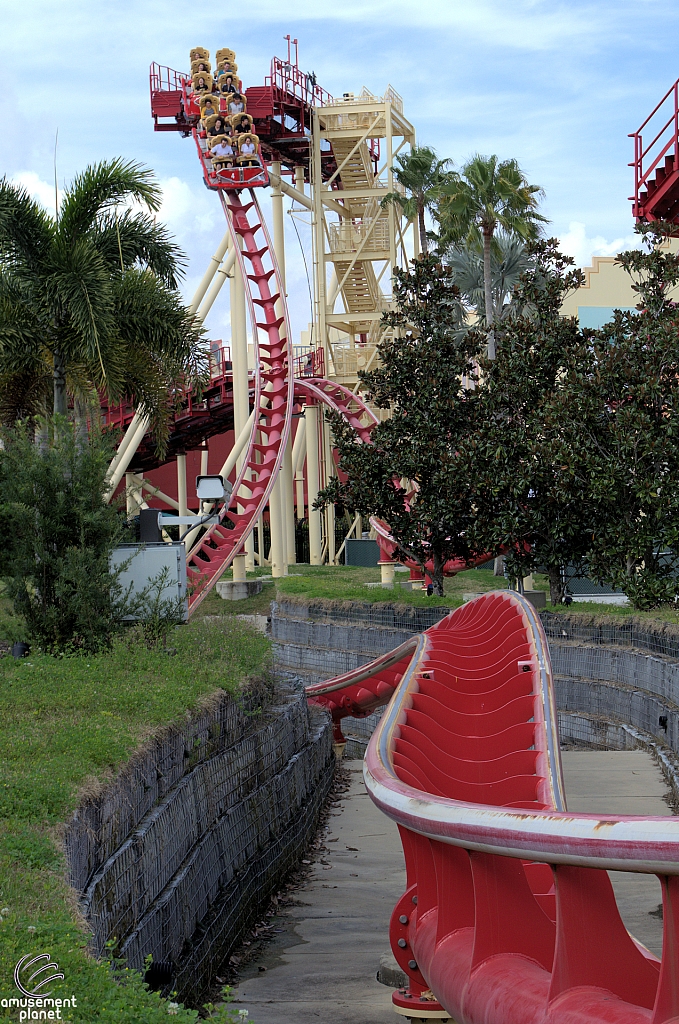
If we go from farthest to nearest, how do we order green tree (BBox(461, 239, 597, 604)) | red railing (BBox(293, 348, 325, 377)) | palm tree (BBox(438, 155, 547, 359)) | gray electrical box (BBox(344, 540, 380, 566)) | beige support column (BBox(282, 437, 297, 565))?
gray electrical box (BBox(344, 540, 380, 566))
red railing (BBox(293, 348, 325, 377))
beige support column (BBox(282, 437, 297, 565))
palm tree (BBox(438, 155, 547, 359))
green tree (BBox(461, 239, 597, 604))

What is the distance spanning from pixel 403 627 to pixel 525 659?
9.25m

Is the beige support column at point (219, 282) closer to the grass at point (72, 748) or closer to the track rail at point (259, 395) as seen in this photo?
the track rail at point (259, 395)

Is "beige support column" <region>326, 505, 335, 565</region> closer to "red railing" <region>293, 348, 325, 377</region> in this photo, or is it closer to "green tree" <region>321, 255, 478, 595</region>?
"red railing" <region>293, 348, 325, 377</region>

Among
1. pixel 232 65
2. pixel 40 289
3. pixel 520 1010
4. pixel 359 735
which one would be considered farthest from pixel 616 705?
pixel 232 65

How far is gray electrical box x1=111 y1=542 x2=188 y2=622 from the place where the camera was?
1122 cm

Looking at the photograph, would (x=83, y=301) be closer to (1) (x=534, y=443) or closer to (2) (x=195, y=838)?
(1) (x=534, y=443)

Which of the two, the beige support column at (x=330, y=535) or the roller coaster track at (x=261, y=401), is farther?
the beige support column at (x=330, y=535)

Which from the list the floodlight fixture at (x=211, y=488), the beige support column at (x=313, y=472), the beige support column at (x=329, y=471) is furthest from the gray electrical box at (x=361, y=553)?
the floodlight fixture at (x=211, y=488)

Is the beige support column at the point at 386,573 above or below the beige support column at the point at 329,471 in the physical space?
below

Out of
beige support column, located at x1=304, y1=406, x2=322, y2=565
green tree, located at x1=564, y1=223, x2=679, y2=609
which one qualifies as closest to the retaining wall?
green tree, located at x1=564, y1=223, x2=679, y2=609

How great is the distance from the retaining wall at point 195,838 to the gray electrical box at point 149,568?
1.56 meters

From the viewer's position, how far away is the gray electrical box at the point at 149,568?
36.8 feet

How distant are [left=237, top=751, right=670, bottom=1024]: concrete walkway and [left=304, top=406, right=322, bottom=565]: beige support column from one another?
17144 millimetres

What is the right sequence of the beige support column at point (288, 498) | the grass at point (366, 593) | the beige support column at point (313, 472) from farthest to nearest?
the beige support column at point (288, 498) < the beige support column at point (313, 472) < the grass at point (366, 593)
